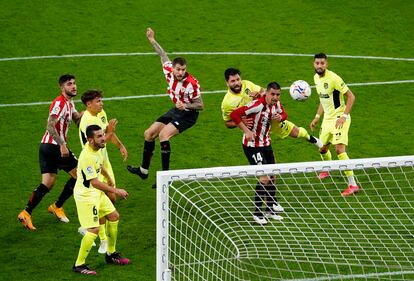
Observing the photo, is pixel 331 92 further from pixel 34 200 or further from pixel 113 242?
pixel 34 200

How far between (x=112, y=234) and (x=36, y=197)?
5.78ft

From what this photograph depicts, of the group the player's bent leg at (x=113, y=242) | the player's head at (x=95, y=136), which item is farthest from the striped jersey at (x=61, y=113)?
the player's bent leg at (x=113, y=242)

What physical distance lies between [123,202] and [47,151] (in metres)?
1.44

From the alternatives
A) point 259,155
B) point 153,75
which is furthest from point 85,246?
point 153,75

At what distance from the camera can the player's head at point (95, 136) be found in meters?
12.4

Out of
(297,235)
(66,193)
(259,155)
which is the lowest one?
(297,235)

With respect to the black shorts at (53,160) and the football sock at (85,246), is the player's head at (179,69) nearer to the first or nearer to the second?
the black shorts at (53,160)

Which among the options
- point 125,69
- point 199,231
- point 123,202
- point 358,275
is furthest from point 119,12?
point 358,275

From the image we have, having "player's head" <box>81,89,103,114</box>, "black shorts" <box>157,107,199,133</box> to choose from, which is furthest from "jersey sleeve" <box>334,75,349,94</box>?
"player's head" <box>81,89,103,114</box>

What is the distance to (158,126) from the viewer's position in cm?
1555

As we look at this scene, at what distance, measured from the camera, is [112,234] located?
12.6 meters

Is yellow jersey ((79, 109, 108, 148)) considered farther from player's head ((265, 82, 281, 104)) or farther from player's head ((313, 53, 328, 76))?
player's head ((313, 53, 328, 76))

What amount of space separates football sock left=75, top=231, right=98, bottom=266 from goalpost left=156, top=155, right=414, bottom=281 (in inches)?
38.1

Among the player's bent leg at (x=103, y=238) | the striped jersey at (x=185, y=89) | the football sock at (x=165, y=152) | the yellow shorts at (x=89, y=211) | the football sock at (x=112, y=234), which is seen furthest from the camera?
the striped jersey at (x=185, y=89)
